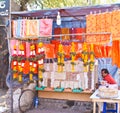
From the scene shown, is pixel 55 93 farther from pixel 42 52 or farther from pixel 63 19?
pixel 63 19

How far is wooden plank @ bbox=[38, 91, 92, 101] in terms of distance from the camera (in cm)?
777

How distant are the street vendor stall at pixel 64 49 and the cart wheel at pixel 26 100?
285 millimetres

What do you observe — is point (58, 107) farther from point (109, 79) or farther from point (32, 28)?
point (32, 28)

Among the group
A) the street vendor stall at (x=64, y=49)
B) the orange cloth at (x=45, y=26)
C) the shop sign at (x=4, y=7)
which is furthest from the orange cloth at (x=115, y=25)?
the shop sign at (x=4, y=7)

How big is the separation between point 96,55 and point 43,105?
2310 millimetres

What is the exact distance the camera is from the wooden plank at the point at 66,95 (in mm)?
7770

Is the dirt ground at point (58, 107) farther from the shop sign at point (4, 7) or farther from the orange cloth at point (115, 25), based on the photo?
the orange cloth at point (115, 25)

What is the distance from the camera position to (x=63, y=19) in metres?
8.20

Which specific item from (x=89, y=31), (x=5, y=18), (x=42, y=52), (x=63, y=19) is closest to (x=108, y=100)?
(x=89, y=31)

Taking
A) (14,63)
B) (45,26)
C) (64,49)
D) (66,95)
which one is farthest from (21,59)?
(66,95)

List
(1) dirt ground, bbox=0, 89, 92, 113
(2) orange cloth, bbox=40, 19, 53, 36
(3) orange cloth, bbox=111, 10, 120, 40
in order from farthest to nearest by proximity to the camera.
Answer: (1) dirt ground, bbox=0, 89, 92, 113 < (2) orange cloth, bbox=40, 19, 53, 36 < (3) orange cloth, bbox=111, 10, 120, 40

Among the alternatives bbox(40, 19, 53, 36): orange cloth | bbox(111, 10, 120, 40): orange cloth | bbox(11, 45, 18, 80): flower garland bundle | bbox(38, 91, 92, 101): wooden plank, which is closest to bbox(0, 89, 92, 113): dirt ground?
bbox(38, 91, 92, 101): wooden plank

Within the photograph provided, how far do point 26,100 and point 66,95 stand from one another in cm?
120

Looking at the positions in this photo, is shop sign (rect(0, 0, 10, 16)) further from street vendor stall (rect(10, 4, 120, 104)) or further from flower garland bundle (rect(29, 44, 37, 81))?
flower garland bundle (rect(29, 44, 37, 81))
